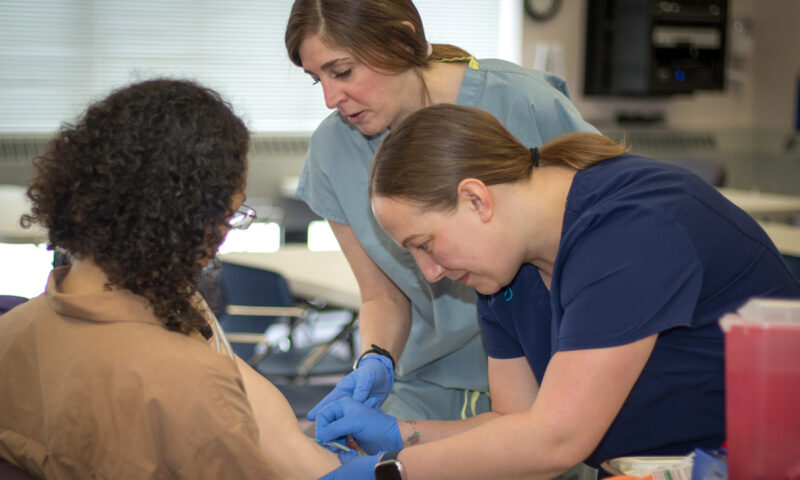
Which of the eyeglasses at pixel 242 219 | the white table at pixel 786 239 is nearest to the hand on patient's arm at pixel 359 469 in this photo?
the eyeglasses at pixel 242 219

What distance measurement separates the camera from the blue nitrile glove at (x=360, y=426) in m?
1.36

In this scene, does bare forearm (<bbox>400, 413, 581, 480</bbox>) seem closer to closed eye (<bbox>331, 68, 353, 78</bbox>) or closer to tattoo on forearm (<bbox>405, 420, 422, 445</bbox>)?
tattoo on forearm (<bbox>405, 420, 422, 445</bbox>)

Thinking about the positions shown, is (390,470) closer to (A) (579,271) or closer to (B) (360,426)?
(B) (360,426)

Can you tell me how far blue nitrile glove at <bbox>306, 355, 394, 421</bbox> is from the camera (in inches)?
57.4

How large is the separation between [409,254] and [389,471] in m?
0.55

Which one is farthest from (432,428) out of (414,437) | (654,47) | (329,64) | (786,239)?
(654,47)

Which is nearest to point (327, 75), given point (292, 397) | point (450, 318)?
point (450, 318)

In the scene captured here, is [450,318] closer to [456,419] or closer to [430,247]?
[456,419]

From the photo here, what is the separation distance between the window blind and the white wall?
0.85m

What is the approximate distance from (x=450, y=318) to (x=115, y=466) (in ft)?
2.52

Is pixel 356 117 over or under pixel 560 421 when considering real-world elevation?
over

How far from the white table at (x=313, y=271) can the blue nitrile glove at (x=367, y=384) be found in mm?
1174

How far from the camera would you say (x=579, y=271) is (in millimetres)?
1051

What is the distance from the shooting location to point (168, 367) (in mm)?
957
